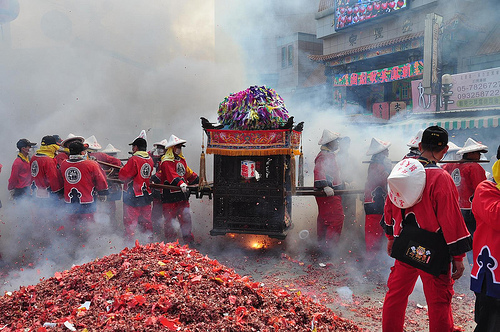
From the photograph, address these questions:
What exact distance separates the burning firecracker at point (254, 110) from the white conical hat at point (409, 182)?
3.06 metres

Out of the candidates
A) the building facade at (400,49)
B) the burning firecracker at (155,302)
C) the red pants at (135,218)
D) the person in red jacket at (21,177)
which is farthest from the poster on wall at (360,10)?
the burning firecracker at (155,302)

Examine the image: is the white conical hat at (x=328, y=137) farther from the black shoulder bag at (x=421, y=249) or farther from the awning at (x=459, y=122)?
the awning at (x=459, y=122)

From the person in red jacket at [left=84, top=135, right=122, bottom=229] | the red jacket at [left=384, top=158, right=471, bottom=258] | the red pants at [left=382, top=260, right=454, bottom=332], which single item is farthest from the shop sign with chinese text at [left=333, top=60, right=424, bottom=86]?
the red pants at [left=382, top=260, right=454, bottom=332]

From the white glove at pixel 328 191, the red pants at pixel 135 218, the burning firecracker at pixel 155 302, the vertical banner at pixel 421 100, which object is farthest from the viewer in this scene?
the vertical banner at pixel 421 100

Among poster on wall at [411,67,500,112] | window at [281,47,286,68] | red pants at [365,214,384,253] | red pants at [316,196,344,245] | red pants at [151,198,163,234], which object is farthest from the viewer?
window at [281,47,286,68]

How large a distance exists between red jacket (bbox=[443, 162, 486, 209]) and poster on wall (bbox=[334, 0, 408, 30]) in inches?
630

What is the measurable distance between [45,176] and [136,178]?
1751mm

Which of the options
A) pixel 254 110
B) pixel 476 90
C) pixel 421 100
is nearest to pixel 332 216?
pixel 254 110

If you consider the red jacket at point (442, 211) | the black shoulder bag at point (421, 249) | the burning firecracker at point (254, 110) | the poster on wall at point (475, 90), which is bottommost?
the black shoulder bag at point (421, 249)

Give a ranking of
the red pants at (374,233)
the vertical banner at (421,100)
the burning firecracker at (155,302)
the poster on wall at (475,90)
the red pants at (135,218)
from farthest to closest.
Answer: the vertical banner at (421,100), the poster on wall at (475,90), the red pants at (135,218), the red pants at (374,233), the burning firecracker at (155,302)

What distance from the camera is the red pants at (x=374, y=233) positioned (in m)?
5.77

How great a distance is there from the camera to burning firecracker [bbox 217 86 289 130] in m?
5.78

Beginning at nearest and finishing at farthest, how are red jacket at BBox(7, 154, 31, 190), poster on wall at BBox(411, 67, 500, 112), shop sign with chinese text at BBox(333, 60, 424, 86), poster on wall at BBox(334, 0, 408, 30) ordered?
red jacket at BBox(7, 154, 31, 190)
poster on wall at BBox(411, 67, 500, 112)
shop sign with chinese text at BBox(333, 60, 424, 86)
poster on wall at BBox(334, 0, 408, 30)

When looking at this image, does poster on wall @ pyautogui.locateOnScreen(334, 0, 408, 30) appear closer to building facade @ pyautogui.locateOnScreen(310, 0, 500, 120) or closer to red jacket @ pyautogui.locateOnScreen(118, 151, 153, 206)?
building facade @ pyautogui.locateOnScreen(310, 0, 500, 120)
